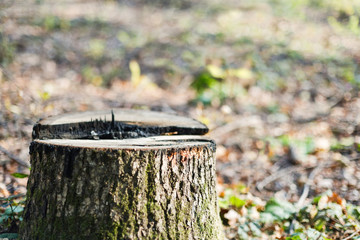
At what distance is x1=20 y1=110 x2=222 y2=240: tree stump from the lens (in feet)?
5.74

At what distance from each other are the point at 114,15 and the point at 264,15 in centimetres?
459

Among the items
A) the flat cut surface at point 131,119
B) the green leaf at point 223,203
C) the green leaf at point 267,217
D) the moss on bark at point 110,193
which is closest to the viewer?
the moss on bark at point 110,193

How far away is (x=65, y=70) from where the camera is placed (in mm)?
7121

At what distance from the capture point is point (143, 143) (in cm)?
195

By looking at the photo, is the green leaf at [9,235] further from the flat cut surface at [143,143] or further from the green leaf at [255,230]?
the green leaf at [255,230]

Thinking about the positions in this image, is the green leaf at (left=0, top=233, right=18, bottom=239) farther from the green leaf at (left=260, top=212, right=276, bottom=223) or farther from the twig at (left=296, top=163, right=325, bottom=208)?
the twig at (left=296, top=163, right=325, bottom=208)

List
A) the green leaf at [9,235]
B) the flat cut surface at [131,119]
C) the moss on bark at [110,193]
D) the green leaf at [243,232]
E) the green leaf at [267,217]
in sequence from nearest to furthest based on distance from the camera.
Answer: the moss on bark at [110,193] < the green leaf at [9,235] < the flat cut surface at [131,119] < the green leaf at [243,232] < the green leaf at [267,217]

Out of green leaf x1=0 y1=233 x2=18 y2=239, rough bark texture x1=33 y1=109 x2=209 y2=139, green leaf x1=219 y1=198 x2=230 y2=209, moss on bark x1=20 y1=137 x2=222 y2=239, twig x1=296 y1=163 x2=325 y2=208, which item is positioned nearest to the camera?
moss on bark x1=20 y1=137 x2=222 y2=239

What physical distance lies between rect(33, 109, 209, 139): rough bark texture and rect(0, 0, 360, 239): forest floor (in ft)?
2.87

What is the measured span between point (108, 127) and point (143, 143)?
1.60 ft

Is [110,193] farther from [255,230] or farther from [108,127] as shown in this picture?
[255,230]

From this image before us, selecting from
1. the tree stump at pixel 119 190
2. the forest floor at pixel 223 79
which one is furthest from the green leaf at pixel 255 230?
the tree stump at pixel 119 190

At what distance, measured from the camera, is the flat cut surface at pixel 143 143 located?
1810mm

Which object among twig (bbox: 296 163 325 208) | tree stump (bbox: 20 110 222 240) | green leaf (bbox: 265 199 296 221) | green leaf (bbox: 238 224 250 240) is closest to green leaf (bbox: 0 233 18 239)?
tree stump (bbox: 20 110 222 240)
